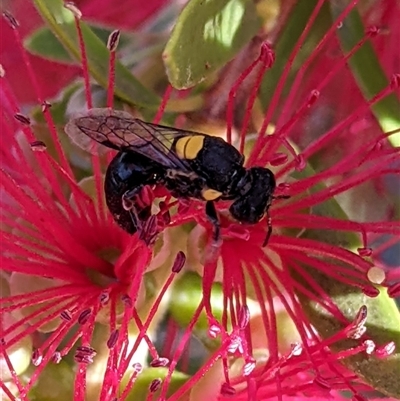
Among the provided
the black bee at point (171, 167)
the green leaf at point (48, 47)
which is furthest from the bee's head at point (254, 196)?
the green leaf at point (48, 47)

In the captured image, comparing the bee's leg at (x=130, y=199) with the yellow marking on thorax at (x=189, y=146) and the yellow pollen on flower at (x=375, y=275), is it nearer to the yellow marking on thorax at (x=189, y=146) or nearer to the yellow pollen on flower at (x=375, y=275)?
the yellow marking on thorax at (x=189, y=146)

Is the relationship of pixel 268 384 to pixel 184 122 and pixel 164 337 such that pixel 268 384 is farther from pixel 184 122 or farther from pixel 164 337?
pixel 184 122

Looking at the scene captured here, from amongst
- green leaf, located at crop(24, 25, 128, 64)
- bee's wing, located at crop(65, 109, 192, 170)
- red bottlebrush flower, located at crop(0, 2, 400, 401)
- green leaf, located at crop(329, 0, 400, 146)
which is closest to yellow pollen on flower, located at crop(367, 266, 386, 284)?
red bottlebrush flower, located at crop(0, 2, 400, 401)

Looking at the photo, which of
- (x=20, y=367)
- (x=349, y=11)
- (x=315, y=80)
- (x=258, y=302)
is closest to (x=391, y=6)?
(x=315, y=80)

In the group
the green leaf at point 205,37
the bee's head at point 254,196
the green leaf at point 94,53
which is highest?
the green leaf at point 94,53

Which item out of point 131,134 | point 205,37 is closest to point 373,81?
point 205,37

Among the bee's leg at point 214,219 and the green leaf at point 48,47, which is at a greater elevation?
the green leaf at point 48,47

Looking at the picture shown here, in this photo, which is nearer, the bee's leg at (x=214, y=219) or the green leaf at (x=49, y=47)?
Result: the bee's leg at (x=214, y=219)
